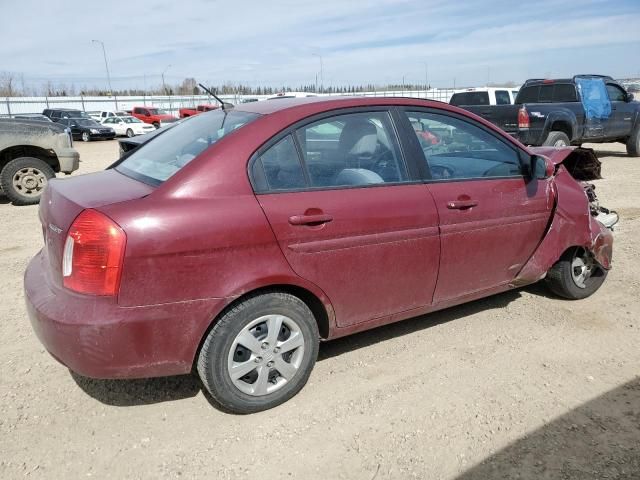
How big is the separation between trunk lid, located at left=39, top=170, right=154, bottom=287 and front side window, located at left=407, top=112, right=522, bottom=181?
1.78 metres

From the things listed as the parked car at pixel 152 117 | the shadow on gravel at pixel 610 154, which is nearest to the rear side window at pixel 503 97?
the shadow on gravel at pixel 610 154

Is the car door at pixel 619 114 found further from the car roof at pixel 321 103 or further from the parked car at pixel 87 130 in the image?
the parked car at pixel 87 130

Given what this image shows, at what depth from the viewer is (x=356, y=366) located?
3.36m

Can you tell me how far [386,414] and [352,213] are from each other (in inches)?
44.4

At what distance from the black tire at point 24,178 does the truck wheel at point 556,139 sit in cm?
963

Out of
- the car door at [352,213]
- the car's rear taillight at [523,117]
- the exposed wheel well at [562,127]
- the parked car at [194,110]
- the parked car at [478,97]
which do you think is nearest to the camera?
the car door at [352,213]

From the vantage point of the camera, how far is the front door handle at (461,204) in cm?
328

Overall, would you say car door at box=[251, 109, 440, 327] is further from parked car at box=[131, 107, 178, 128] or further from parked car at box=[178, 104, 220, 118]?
parked car at box=[131, 107, 178, 128]

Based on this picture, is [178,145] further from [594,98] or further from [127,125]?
[127,125]

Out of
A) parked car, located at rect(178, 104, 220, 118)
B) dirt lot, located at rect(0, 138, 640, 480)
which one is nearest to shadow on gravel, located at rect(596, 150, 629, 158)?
dirt lot, located at rect(0, 138, 640, 480)

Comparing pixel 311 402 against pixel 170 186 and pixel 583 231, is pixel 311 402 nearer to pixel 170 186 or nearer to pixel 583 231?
pixel 170 186

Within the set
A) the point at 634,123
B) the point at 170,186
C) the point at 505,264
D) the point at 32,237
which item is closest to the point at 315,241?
the point at 170,186

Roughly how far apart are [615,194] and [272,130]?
791cm

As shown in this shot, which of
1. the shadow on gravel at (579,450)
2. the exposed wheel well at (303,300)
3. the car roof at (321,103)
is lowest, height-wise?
the shadow on gravel at (579,450)
